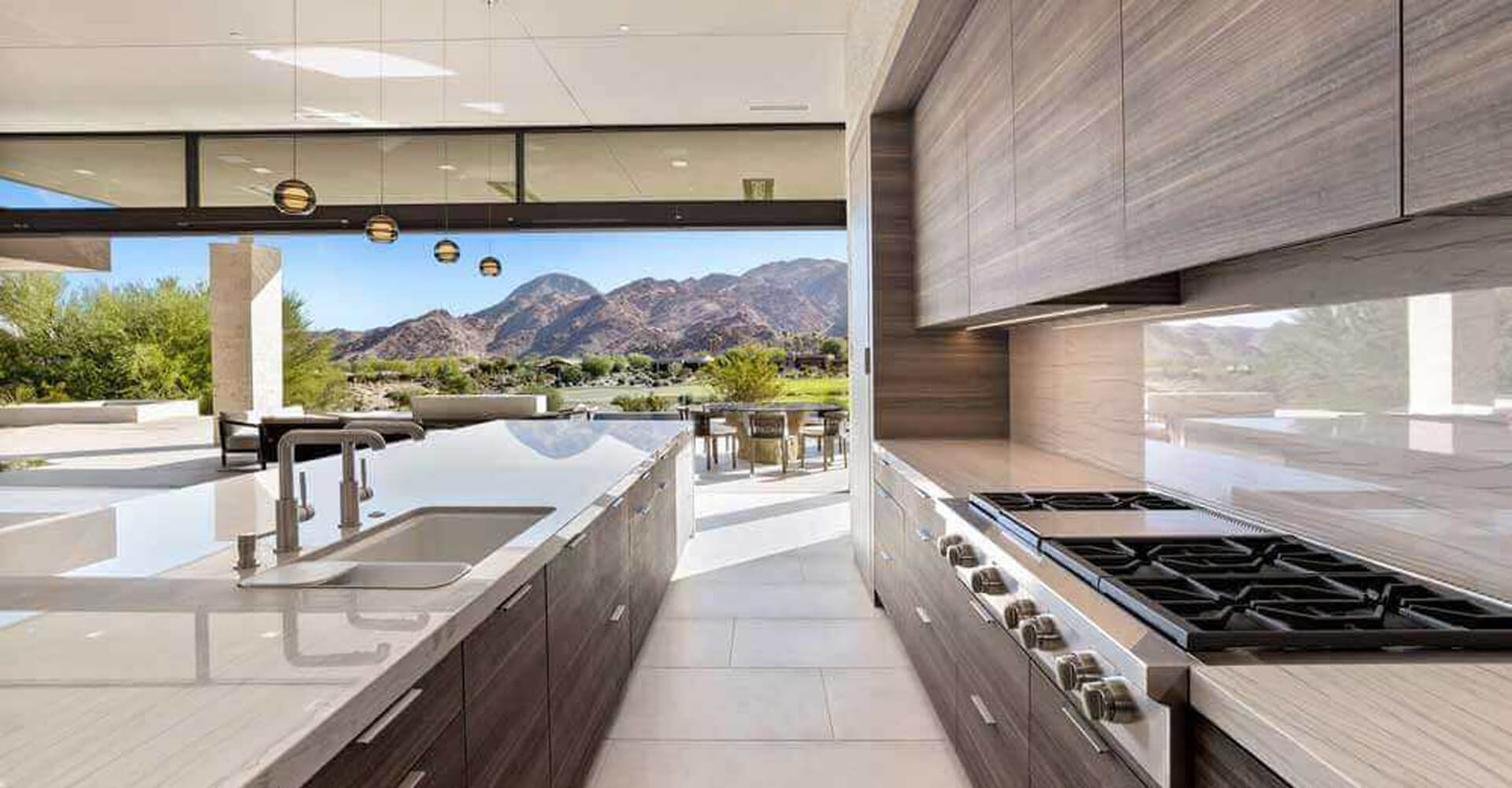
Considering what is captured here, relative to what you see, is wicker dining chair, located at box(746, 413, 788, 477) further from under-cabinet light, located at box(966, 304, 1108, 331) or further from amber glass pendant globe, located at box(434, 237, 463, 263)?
under-cabinet light, located at box(966, 304, 1108, 331)

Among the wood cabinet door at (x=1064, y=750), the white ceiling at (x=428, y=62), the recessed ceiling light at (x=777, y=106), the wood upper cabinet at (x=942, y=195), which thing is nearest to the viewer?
the wood cabinet door at (x=1064, y=750)

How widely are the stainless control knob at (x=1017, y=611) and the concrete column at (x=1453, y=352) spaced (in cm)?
72

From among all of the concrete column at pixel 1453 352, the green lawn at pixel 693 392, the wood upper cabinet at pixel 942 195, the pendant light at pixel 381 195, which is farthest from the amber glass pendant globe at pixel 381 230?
the concrete column at pixel 1453 352

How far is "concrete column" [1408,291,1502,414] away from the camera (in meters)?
1.17

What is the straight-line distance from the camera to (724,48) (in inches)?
211

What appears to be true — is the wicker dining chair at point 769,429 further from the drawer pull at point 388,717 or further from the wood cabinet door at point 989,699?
the drawer pull at point 388,717

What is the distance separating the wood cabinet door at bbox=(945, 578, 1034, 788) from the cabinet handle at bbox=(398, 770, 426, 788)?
1.05 metres

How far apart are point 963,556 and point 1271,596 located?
2.36 ft

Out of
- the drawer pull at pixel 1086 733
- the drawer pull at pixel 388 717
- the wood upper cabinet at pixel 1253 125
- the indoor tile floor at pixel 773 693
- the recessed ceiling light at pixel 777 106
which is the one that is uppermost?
the recessed ceiling light at pixel 777 106

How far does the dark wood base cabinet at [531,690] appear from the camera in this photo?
1.01 meters

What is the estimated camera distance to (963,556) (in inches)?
72.0

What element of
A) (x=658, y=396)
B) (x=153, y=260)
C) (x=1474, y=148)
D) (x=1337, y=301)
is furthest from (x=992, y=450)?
(x=153, y=260)

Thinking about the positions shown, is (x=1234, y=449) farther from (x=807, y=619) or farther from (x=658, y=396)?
(x=658, y=396)

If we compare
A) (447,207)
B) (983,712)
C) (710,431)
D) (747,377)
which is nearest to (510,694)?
(983,712)
